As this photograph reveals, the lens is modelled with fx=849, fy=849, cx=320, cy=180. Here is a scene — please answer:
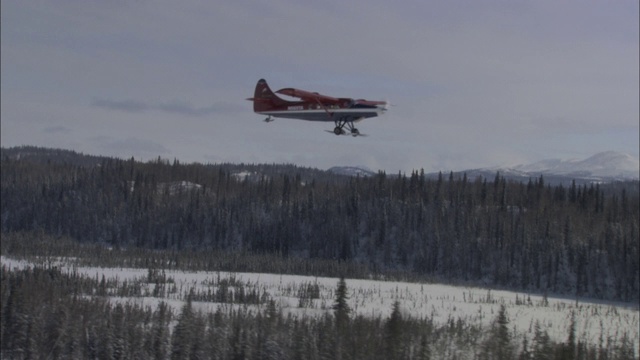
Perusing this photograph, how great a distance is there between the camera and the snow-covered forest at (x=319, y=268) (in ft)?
145

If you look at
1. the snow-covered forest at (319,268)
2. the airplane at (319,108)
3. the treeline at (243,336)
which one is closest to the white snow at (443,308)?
the snow-covered forest at (319,268)

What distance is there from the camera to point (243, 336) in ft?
142

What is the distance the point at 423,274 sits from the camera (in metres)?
133

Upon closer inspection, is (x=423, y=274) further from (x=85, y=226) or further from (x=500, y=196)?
(x=85, y=226)

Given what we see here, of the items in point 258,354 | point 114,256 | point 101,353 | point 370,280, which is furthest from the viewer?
point 114,256

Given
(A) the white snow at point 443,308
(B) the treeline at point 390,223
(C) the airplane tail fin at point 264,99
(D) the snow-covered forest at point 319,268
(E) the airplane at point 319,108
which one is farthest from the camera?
(B) the treeline at point 390,223

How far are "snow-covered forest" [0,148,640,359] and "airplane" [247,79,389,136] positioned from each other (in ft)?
34.9

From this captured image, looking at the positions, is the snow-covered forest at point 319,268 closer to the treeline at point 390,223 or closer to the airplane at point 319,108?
the treeline at point 390,223

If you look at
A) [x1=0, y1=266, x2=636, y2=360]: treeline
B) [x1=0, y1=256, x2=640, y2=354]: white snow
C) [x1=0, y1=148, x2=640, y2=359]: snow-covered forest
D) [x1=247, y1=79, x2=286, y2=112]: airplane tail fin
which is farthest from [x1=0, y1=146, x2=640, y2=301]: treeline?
[x1=247, y1=79, x2=286, y2=112]: airplane tail fin

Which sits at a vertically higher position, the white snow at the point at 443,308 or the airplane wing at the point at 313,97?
the airplane wing at the point at 313,97

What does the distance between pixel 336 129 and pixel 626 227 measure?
10999 centimetres

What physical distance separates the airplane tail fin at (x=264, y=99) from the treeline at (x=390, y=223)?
9484 centimetres

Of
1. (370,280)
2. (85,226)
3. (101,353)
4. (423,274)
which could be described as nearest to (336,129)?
(101,353)

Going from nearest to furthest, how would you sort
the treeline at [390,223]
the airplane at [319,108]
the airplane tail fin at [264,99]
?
the airplane at [319,108], the airplane tail fin at [264,99], the treeline at [390,223]
